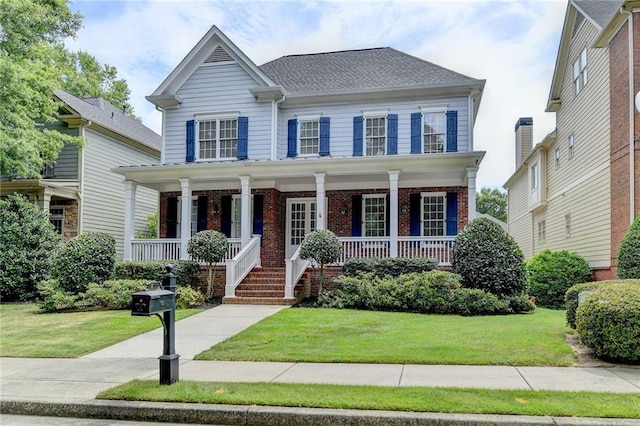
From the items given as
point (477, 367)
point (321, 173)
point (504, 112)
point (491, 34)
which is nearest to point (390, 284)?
point (321, 173)

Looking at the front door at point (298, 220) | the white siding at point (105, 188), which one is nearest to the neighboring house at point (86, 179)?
the white siding at point (105, 188)

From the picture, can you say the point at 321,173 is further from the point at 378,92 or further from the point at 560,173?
the point at 560,173

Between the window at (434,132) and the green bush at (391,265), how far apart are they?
4.51m

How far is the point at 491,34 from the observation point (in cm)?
1288

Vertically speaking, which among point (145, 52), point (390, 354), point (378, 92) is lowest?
point (390, 354)

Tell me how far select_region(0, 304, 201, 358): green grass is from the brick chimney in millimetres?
19625

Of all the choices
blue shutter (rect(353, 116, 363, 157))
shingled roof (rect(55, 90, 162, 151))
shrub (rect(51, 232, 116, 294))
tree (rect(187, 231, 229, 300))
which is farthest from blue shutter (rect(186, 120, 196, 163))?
blue shutter (rect(353, 116, 363, 157))

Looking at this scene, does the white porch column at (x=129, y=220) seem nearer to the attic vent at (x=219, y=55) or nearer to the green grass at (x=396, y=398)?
the attic vent at (x=219, y=55)

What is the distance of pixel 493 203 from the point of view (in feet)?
194

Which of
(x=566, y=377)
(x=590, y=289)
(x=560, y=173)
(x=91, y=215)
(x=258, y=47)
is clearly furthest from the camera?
(x=258, y=47)

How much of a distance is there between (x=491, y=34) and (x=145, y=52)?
35.1 ft

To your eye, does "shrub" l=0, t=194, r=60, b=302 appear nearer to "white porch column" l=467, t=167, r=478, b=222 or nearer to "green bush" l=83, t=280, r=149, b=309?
"green bush" l=83, t=280, r=149, b=309

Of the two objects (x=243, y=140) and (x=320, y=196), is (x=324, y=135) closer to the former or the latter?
(x=243, y=140)

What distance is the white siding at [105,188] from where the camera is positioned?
20438 mm
